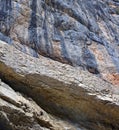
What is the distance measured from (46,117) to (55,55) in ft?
18.5

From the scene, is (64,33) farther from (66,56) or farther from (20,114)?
(20,114)

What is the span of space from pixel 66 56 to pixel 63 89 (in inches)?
203

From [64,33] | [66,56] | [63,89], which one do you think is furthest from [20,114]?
[64,33]

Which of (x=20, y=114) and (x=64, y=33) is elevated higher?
(x=64, y=33)

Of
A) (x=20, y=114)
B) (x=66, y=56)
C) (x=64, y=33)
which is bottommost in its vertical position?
(x=20, y=114)

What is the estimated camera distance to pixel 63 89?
682 centimetres

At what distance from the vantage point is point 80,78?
7.15 metres

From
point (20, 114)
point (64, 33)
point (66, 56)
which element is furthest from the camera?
point (64, 33)

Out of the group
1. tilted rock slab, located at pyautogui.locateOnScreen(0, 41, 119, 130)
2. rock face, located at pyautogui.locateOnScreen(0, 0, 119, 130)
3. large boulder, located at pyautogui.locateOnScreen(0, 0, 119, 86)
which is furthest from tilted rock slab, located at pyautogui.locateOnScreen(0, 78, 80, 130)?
large boulder, located at pyautogui.locateOnScreen(0, 0, 119, 86)

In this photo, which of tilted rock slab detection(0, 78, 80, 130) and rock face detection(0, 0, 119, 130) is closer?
tilted rock slab detection(0, 78, 80, 130)

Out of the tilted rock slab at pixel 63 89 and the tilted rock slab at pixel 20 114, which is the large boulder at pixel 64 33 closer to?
the tilted rock slab at pixel 63 89

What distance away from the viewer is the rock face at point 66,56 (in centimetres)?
682

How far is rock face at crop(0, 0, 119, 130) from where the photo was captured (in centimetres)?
682

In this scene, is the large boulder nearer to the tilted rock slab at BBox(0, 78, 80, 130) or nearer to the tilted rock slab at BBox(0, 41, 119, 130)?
the tilted rock slab at BBox(0, 41, 119, 130)
